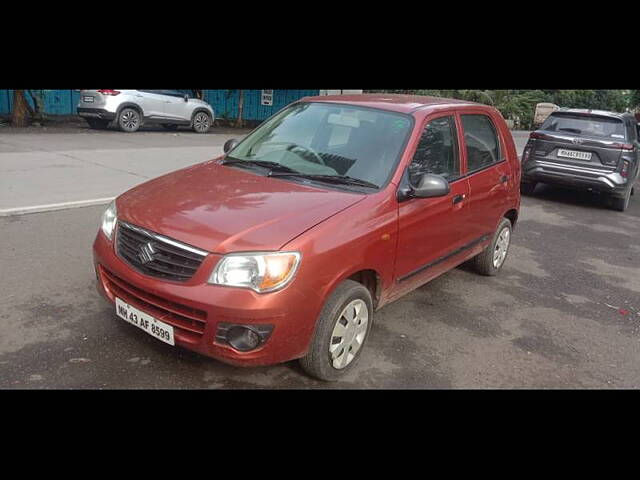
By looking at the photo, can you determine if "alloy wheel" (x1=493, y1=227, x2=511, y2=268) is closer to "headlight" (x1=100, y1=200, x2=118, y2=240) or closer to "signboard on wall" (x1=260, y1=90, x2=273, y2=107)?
"headlight" (x1=100, y1=200, x2=118, y2=240)

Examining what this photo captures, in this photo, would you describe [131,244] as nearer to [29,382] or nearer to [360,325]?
[29,382]

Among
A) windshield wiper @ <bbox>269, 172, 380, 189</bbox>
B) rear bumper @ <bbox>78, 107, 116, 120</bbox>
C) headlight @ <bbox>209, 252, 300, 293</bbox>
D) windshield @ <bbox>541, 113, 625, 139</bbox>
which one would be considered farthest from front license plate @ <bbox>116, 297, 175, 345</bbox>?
rear bumper @ <bbox>78, 107, 116, 120</bbox>

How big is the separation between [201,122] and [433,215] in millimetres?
14404

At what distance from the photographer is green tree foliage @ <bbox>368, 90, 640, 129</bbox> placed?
28922mm

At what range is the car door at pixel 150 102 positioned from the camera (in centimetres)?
1502

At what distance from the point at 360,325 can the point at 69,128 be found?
13.9 meters

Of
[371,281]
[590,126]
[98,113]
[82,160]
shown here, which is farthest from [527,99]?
[371,281]

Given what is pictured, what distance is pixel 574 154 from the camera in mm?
9711

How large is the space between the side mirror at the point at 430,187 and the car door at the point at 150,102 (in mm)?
12970

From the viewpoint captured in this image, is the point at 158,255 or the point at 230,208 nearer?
the point at 158,255

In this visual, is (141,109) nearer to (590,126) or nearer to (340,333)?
(590,126)

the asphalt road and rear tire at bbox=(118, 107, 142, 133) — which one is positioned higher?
rear tire at bbox=(118, 107, 142, 133)

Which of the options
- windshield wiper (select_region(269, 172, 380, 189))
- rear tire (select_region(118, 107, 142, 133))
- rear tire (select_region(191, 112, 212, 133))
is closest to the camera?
windshield wiper (select_region(269, 172, 380, 189))

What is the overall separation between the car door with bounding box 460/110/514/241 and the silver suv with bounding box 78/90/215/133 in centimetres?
1178
